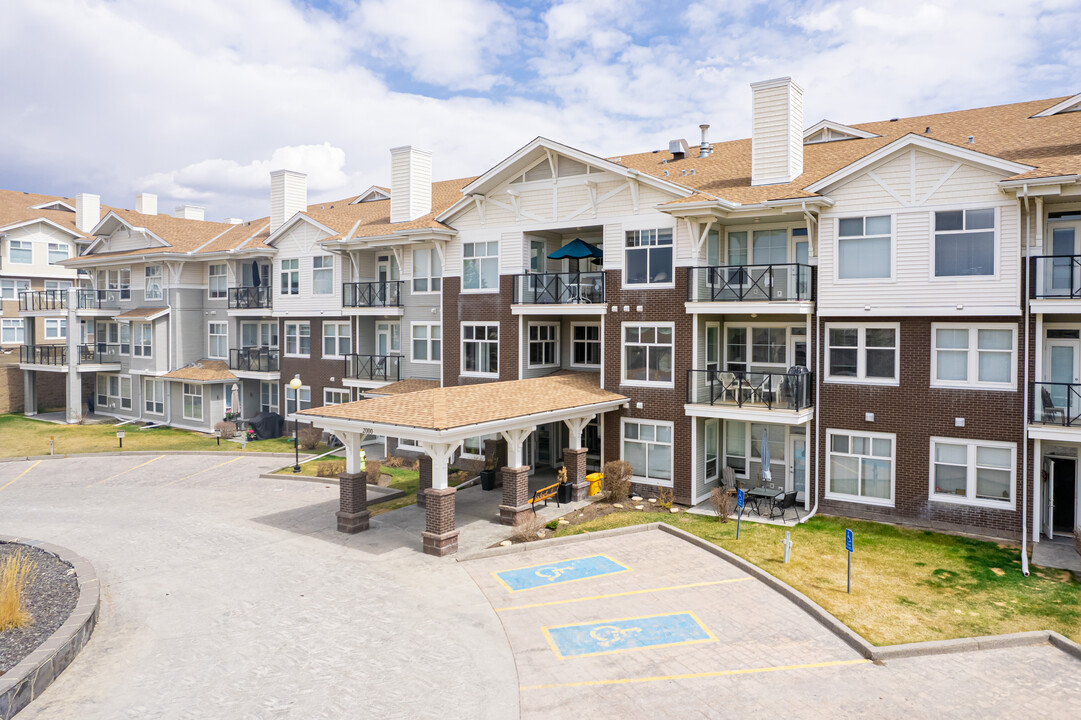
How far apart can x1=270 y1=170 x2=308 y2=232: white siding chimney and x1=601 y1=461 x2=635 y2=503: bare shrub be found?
70.9ft

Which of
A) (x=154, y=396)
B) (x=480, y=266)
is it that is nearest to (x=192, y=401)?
(x=154, y=396)

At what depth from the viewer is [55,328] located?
137 ft

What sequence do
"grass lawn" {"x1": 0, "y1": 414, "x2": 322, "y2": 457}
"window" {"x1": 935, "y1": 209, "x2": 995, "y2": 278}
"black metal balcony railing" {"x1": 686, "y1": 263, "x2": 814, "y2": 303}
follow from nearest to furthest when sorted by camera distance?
1. "window" {"x1": 935, "y1": 209, "x2": 995, "y2": 278}
2. "black metal balcony railing" {"x1": 686, "y1": 263, "x2": 814, "y2": 303}
3. "grass lawn" {"x1": 0, "y1": 414, "x2": 322, "y2": 457}

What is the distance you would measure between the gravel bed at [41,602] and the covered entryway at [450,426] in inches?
239

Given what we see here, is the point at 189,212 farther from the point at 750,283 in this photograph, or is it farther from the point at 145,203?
the point at 750,283

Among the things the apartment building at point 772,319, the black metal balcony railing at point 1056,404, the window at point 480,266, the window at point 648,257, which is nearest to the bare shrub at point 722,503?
the apartment building at point 772,319

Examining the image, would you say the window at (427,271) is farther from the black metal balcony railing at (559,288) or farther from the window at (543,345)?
the window at (543,345)

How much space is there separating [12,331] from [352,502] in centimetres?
3621

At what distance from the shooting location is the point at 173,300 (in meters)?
36.0

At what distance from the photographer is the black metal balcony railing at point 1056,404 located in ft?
52.8

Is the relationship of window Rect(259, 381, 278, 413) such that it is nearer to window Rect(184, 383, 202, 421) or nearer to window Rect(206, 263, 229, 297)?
window Rect(184, 383, 202, 421)

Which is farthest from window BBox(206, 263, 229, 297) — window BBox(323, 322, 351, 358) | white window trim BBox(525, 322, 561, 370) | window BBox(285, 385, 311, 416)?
white window trim BBox(525, 322, 561, 370)

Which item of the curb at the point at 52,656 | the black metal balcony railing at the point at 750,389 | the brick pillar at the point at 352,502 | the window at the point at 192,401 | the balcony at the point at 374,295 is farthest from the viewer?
the window at the point at 192,401

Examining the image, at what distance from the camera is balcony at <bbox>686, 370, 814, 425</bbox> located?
18.7 meters
